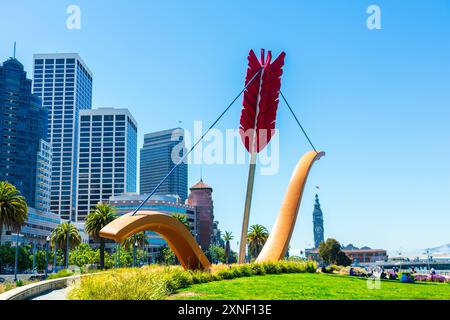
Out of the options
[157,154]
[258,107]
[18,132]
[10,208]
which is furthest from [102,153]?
[258,107]

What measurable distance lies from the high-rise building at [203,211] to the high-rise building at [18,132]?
39177mm

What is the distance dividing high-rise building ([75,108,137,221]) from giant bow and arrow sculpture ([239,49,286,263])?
136 metres

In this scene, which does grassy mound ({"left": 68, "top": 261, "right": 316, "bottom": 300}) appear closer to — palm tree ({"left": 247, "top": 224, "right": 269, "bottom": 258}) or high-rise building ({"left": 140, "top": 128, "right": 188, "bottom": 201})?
palm tree ({"left": 247, "top": 224, "right": 269, "bottom": 258})

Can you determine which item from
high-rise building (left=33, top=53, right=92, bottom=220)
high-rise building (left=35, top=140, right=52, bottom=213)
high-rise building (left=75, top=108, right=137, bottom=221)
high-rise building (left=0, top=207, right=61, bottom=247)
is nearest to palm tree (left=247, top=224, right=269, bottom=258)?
high-rise building (left=0, top=207, right=61, bottom=247)

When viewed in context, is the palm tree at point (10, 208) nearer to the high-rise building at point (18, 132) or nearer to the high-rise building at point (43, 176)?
the high-rise building at point (18, 132)

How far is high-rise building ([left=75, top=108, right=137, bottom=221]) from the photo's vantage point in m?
155

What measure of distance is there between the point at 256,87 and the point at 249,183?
16.4ft

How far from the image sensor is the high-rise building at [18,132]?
110 m

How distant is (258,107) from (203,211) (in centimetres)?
9127

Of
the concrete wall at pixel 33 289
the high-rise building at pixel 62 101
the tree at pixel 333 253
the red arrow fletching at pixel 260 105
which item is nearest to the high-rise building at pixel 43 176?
the high-rise building at pixel 62 101

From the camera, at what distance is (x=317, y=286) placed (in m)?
15.5
